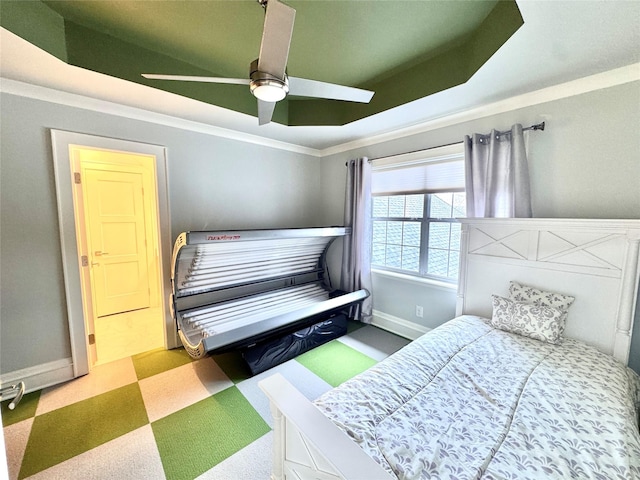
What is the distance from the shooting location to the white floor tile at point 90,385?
191 cm

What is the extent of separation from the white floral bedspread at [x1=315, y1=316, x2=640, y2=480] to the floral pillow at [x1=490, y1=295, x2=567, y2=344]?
0.38 ft

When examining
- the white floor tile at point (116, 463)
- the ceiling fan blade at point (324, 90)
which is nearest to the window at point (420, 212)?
the ceiling fan blade at point (324, 90)

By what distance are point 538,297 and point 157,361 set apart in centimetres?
320

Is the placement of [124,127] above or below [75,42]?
below

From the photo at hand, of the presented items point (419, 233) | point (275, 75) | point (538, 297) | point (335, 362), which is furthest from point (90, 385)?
point (538, 297)

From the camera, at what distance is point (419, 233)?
2832 millimetres

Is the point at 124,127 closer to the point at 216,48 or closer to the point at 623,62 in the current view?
the point at 216,48

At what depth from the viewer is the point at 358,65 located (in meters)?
2.10

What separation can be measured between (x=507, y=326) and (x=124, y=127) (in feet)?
11.2

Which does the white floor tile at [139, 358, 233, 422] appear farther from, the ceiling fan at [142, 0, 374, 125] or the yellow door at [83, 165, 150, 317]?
the ceiling fan at [142, 0, 374, 125]

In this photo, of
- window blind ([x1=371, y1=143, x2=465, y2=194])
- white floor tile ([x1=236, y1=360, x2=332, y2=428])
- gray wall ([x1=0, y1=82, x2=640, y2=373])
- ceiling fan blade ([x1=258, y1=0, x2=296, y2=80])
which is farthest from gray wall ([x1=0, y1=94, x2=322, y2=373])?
window blind ([x1=371, y1=143, x2=465, y2=194])

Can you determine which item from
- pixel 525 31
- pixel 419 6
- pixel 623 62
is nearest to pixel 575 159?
pixel 623 62

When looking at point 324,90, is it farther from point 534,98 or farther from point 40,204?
point 40,204

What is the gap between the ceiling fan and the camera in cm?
105
